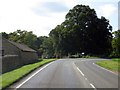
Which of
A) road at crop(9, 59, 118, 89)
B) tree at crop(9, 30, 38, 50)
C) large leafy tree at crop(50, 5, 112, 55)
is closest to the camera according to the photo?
road at crop(9, 59, 118, 89)

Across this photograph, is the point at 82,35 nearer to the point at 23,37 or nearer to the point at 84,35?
the point at 84,35

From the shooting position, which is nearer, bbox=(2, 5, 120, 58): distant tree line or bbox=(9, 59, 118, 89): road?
bbox=(9, 59, 118, 89): road

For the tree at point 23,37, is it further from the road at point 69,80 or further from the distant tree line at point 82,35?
the road at point 69,80

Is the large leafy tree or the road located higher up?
the large leafy tree

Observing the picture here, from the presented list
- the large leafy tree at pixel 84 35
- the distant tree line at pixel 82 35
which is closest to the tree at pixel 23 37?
the distant tree line at pixel 82 35

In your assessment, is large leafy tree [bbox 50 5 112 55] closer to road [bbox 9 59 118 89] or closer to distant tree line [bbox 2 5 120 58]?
distant tree line [bbox 2 5 120 58]

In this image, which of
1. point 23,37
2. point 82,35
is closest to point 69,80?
point 82,35

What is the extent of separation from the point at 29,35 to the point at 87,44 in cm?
2372

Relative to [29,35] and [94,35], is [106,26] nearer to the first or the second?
[94,35]

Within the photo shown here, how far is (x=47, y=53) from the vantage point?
5891 inches

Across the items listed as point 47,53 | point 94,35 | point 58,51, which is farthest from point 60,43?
point 47,53

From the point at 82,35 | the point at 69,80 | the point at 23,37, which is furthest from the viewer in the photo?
the point at 23,37

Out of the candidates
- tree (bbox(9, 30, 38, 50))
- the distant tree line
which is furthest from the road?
tree (bbox(9, 30, 38, 50))

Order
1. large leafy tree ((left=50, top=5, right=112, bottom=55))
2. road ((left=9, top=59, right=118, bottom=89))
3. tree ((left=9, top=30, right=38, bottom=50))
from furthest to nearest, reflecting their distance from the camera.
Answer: tree ((left=9, top=30, right=38, bottom=50)), large leafy tree ((left=50, top=5, right=112, bottom=55)), road ((left=9, top=59, right=118, bottom=89))
